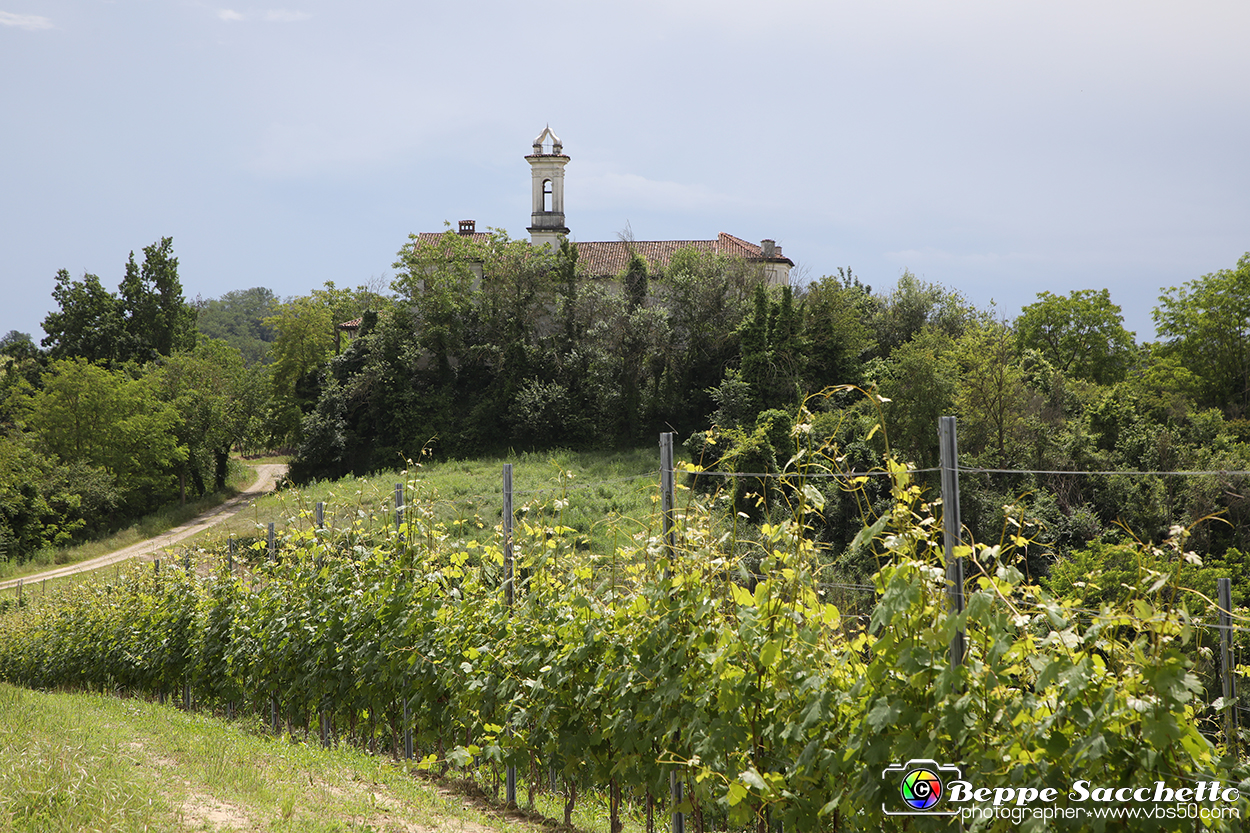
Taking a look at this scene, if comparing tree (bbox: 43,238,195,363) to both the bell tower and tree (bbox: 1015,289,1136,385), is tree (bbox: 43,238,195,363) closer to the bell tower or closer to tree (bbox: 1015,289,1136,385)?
the bell tower

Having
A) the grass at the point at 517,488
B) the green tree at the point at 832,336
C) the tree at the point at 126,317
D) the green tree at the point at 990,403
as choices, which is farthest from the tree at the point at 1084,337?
the tree at the point at 126,317

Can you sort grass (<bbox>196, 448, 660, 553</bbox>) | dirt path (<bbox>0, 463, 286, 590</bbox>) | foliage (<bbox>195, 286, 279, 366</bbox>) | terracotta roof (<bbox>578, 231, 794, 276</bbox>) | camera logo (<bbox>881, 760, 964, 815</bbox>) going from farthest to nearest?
foliage (<bbox>195, 286, 279, 366</bbox>)
terracotta roof (<bbox>578, 231, 794, 276</bbox>)
dirt path (<bbox>0, 463, 286, 590</bbox>)
grass (<bbox>196, 448, 660, 553</bbox>)
camera logo (<bbox>881, 760, 964, 815</bbox>)

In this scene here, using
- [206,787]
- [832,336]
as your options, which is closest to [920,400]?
[832,336]

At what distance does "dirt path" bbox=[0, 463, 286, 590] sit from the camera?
28105 mm

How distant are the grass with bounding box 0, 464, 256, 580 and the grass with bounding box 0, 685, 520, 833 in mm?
28653

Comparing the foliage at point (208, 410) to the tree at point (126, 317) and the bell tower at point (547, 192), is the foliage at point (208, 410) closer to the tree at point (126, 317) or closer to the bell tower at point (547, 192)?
the tree at point (126, 317)

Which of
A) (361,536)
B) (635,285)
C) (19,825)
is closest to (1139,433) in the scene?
(635,285)

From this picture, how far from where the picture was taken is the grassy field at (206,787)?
3.33 m

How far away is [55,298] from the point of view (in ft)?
160

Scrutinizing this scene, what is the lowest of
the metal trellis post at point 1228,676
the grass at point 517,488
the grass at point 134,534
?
the grass at point 134,534

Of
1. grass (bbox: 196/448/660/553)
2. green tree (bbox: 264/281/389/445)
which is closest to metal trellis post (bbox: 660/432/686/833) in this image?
grass (bbox: 196/448/660/553)

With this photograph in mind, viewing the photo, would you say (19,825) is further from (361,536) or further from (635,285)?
(635,285)

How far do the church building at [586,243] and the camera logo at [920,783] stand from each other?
119ft

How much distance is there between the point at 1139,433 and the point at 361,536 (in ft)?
83.8
